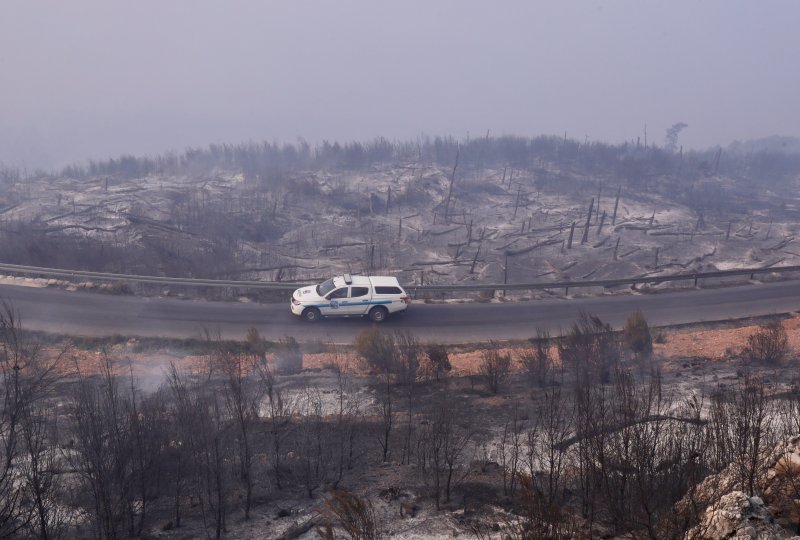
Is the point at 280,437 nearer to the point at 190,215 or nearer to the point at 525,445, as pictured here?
the point at 525,445

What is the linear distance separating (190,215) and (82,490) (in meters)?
36.3

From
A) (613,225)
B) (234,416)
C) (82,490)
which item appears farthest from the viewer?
(613,225)

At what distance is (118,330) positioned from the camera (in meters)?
20.4

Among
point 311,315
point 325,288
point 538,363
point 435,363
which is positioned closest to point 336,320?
point 311,315

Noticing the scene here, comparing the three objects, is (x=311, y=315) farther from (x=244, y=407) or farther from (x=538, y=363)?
(x=244, y=407)

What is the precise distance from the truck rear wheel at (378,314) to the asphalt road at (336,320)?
0.35 meters

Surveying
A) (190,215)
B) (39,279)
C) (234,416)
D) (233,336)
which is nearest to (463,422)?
(234,416)

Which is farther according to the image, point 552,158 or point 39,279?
point 552,158

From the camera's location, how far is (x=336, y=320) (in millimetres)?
21953

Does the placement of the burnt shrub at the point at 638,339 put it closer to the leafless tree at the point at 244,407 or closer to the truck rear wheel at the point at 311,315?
the truck rear wheel at the point at 311,315

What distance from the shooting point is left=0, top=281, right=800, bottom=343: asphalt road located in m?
20.8

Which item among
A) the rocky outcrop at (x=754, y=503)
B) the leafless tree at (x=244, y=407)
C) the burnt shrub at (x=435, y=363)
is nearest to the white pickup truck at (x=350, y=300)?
the leafless tree at (x=244, y=407)

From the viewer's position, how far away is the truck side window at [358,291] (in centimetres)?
2175

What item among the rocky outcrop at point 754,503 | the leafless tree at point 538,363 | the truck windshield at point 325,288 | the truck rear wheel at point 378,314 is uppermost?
the rocky outcrop at point 754,503
